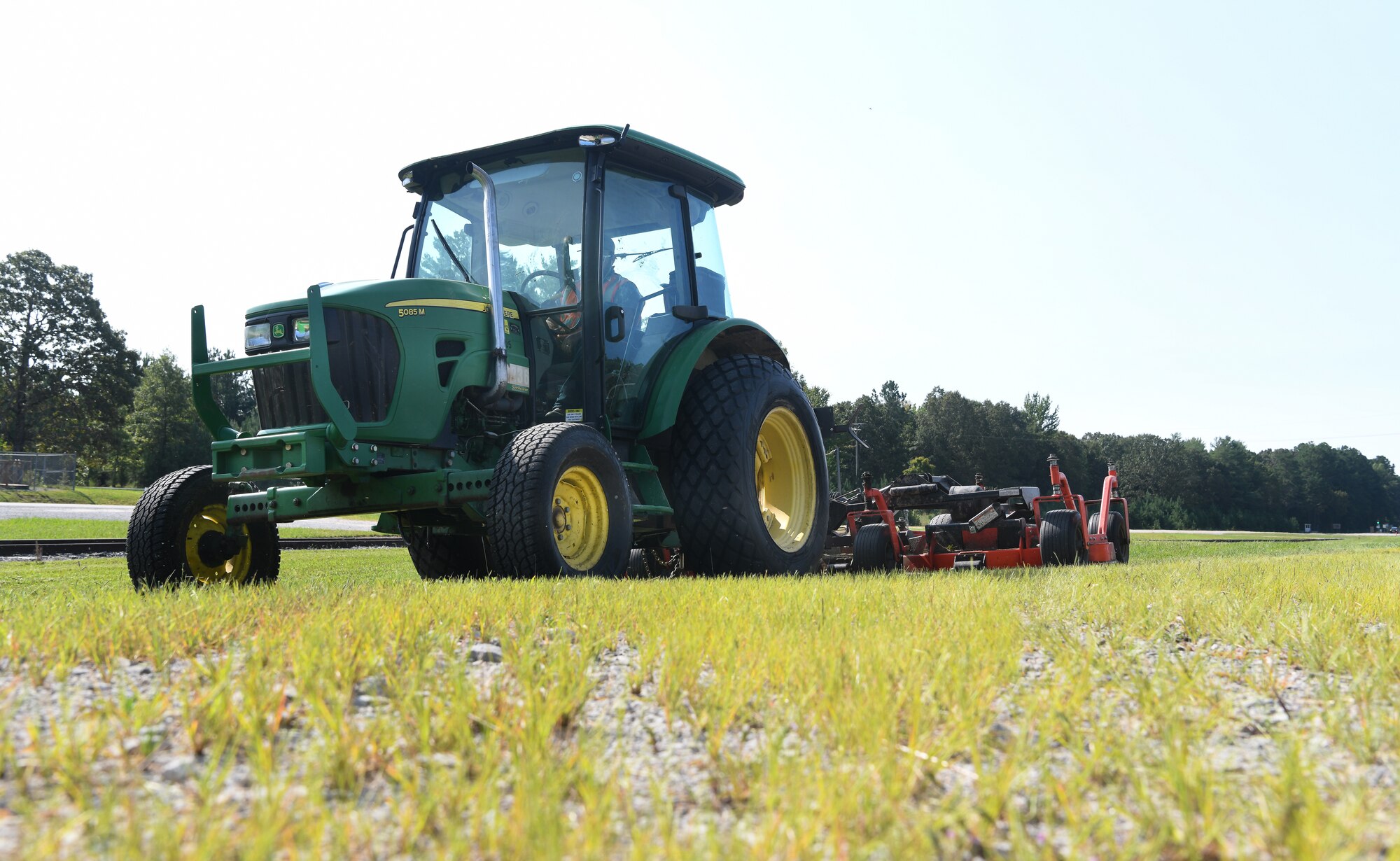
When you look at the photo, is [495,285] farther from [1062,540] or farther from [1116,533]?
[1116,533]

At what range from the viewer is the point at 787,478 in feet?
25.3

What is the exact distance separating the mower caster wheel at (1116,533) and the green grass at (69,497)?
1243 inches

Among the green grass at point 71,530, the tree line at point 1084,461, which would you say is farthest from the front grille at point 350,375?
the tree line at point 1084,461

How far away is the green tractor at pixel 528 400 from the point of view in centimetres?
546

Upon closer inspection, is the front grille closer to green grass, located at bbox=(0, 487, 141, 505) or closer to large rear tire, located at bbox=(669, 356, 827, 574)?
large rear tire, located at bbox=(669, 356, 827, 574)

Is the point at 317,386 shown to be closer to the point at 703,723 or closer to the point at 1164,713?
the point at 703,723

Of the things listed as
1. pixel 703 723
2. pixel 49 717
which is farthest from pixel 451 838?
pixel 49 717

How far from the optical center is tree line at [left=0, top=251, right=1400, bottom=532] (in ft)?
161

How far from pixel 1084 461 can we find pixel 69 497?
201 feet

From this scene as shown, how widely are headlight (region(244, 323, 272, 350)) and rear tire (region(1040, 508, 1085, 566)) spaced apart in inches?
260

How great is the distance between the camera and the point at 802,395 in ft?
24.3

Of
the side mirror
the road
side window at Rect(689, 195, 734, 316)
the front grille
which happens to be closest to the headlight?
the front grille

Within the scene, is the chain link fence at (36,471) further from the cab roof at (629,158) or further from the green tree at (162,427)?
the cab roof at (629,158)

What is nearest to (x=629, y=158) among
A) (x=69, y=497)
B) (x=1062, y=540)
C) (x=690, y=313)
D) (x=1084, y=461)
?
(x=690, y=313)
